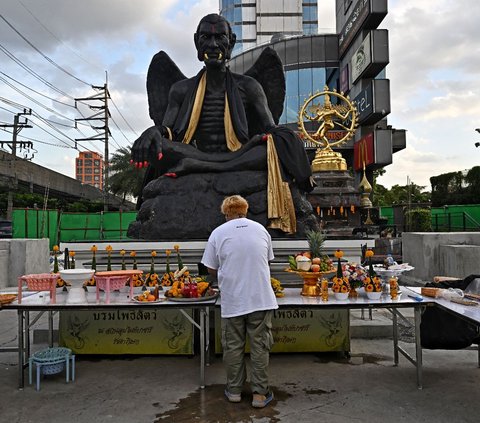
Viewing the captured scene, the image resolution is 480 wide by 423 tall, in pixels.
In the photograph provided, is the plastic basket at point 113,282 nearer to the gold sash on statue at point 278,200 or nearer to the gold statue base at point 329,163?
the gold sash on statue at point 278,200

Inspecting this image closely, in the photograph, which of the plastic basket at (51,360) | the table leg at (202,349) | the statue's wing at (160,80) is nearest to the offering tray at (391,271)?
the table leg at (202,349)

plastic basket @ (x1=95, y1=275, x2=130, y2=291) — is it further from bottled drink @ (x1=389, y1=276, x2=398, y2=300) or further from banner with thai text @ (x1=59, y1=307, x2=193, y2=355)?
bottled drink @ (x1=389, y1=276, x2=398, y2=300)

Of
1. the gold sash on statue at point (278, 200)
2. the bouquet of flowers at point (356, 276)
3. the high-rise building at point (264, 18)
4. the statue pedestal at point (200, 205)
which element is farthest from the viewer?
the high-rise building at point (264, 18)

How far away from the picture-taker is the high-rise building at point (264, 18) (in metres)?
46.7

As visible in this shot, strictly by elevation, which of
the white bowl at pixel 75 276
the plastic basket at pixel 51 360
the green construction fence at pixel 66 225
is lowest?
the plastic basket at pixel 51 360

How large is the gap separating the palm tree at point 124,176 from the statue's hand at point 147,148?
81.2 feet

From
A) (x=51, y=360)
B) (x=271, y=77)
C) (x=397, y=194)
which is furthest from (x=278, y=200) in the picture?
(x=397, y=194)

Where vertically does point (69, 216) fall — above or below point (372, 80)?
below

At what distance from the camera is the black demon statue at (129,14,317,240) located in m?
6.88

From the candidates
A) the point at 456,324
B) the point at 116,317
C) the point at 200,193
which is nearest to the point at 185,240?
the point at 200,193

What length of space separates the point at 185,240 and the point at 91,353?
2207 mm

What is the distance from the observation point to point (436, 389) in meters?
3.80

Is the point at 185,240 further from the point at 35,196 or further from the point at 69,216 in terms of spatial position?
the point at 35,196

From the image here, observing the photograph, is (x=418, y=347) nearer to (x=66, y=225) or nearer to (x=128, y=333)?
(x=128, y=333)
